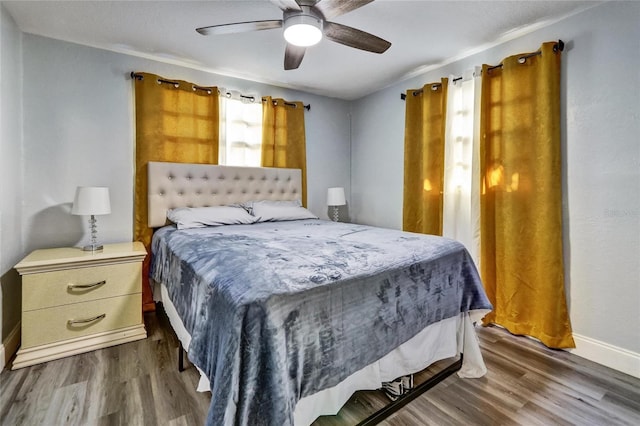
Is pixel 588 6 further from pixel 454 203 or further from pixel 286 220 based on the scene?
pixel 286 220

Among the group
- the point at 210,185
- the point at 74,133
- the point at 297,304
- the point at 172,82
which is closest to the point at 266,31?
the point at 172,82

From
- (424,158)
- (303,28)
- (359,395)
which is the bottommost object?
(359,395)

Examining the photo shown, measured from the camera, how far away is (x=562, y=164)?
2.25m

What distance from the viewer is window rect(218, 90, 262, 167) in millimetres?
3264

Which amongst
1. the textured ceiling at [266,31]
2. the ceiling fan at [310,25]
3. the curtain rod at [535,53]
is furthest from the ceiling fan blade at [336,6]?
the curtain rod at [535,53]

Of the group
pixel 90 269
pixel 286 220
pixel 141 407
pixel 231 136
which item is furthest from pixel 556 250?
pixel 90 269

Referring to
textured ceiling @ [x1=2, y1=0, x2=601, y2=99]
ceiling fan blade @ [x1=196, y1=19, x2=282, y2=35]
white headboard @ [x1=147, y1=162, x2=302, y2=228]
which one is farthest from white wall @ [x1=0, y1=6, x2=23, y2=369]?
ceiling fan blade @ [x1=196, y1=19, x2=282, y2=35]

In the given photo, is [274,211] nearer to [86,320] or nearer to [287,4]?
[86,320]

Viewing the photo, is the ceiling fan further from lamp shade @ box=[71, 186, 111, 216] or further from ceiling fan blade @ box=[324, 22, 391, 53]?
lamp shade @ box=[71, 186, 111, 216]

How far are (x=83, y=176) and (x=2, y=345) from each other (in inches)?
53.4

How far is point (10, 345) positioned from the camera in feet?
6.81

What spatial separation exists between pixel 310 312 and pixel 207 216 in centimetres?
190

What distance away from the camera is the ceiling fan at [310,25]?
5.41 ft

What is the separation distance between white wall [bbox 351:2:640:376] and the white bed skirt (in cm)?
92
